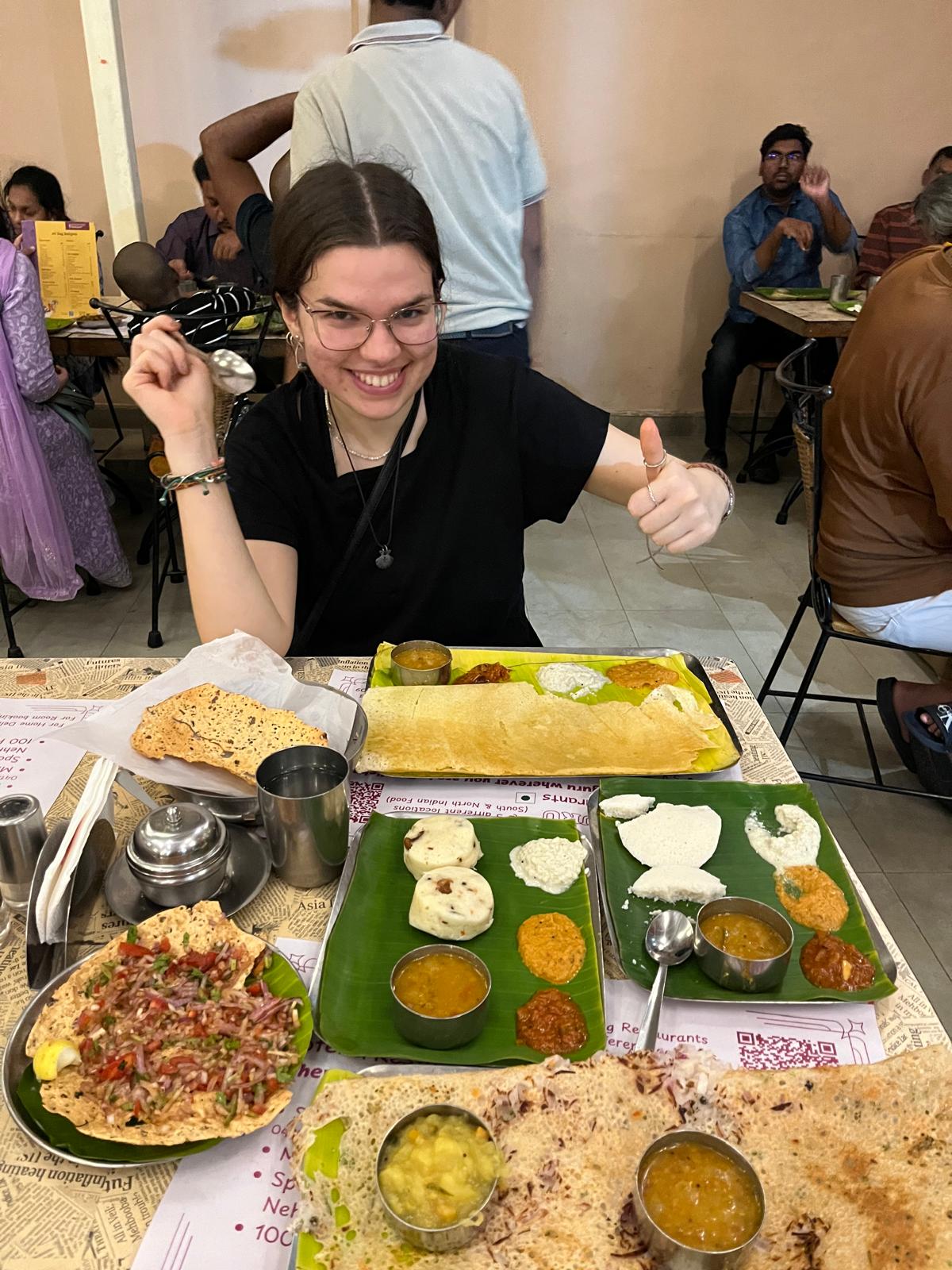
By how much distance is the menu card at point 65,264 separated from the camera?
3.94 meters

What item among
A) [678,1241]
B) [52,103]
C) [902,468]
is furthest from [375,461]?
[52,103]

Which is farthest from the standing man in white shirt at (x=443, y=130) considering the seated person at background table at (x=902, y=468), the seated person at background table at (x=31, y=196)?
the seated person at background table at (x=31, y=196)

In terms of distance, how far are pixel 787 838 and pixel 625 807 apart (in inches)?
9.4

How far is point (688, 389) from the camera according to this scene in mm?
6344

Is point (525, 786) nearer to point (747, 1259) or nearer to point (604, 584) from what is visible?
point (747, 1259)

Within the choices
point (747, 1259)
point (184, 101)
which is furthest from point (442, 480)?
point (184, 101)

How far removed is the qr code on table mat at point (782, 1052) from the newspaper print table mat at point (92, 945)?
8cm

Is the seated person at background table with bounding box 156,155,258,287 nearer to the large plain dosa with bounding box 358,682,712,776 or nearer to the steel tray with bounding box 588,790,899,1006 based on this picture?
the large plain dosa with bounding box 358,682,712,776

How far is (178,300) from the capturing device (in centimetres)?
345

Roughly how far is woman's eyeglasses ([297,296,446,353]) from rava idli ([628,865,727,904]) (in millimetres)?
1008

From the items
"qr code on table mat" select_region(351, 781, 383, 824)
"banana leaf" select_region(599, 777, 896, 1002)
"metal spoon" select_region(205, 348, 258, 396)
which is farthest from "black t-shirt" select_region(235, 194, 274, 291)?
"banana leaf" select_region(599, 777, 896, 1002)

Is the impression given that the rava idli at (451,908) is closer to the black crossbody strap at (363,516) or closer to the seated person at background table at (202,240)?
the black crossbody strap at (363,516)

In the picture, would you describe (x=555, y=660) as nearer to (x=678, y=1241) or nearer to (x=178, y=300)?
(x=678, y=1241)

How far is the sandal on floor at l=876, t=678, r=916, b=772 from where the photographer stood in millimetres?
2737
